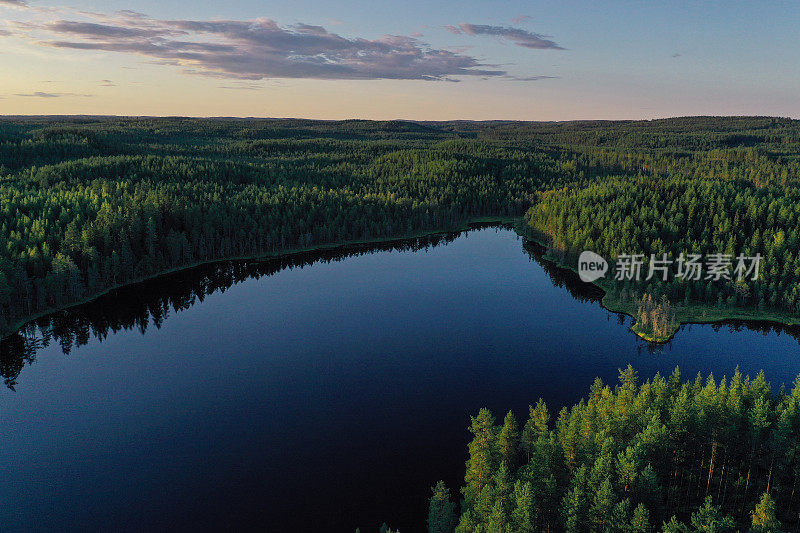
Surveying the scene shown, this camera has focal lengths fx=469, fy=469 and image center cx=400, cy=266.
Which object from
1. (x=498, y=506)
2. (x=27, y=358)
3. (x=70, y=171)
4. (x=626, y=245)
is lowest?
(x=27, y=358)

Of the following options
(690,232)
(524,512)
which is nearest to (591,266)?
(690,232)

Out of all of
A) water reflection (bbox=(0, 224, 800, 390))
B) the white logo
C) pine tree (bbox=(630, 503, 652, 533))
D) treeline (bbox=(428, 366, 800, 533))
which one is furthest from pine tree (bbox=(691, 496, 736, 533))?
the white logo

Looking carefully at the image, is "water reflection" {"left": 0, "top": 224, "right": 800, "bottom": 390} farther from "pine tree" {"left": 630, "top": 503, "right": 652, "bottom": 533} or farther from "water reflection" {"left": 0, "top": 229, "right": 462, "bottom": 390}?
"pine tree" {"left": 630, "top": 503, "right": 652, "bottom": 533}

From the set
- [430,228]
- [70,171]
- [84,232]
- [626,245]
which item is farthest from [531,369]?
[70,171]

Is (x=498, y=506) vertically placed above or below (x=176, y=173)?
below

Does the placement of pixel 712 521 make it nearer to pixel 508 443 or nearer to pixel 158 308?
pixel 508 443

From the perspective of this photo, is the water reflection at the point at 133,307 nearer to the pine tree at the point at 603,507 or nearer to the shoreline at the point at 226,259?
the shoreline at the point at 226,259

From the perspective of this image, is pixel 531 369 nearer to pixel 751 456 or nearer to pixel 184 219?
pixel 751 456
